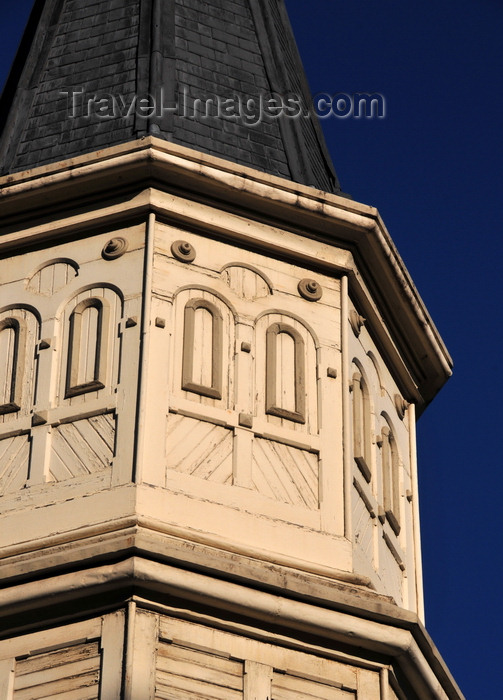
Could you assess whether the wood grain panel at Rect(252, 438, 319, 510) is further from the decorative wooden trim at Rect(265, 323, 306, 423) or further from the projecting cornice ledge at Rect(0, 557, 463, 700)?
the projecting cornice ledge at Rect(0, 557, 463, 700)

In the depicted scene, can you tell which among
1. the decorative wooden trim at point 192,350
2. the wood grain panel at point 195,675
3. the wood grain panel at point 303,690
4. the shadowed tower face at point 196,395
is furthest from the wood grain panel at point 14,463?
the wood grain panel at point 303,690

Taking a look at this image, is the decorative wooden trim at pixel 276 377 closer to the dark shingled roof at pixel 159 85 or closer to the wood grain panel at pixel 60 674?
the dark shingled roof at pixel 159 85

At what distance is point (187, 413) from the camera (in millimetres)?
19500

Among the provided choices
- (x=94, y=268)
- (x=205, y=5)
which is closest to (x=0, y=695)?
(x=94, y=268)

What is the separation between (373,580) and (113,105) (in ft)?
19.2

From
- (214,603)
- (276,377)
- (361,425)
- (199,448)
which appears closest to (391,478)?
(361,425)

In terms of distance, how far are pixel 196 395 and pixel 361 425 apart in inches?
74.6

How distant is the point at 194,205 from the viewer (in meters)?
20.8

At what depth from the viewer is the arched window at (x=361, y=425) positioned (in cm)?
2039

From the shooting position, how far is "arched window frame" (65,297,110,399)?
19719 millimetres

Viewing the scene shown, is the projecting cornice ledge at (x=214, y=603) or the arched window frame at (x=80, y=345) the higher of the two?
the arched window frame at (x=80, y=345)

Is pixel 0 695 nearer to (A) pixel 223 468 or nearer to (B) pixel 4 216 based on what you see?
(A) pixel 223 468

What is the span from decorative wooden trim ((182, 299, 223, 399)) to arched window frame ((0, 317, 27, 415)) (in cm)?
153

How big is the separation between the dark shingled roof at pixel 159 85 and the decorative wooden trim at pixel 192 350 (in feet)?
7.42
